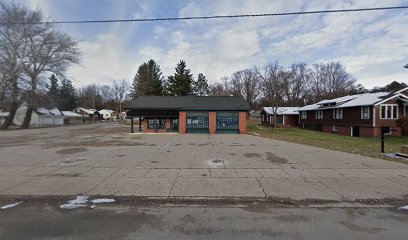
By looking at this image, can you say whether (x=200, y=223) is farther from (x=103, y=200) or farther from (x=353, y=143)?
(x=353, y=143)

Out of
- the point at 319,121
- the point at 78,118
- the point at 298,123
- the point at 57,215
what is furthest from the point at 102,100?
the point at 57,215

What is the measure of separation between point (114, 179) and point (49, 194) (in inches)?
68.5

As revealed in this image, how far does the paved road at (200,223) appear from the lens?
383 centimetres

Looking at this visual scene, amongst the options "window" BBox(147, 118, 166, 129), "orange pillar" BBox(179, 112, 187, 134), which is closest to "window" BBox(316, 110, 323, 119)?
"orange pillar" BBox(179, 112, 187, 134)

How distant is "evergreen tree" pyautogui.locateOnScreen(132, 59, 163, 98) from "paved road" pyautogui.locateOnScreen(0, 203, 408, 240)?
5538 centimetres

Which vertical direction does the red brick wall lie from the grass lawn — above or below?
above

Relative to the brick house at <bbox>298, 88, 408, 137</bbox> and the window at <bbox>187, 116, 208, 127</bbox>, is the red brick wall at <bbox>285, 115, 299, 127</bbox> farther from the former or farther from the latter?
the window at <bbox>187, 116, 208, 127</bbox>

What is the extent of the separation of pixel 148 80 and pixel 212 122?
3769cm

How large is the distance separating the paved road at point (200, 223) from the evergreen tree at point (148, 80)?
5538 cm

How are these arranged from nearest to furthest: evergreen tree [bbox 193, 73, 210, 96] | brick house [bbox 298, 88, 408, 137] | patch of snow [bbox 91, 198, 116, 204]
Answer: patch of snow [bbox 91, 198, 116, 204], brick house [bbox 298, 88, 408, 137], evergreen tree [bbox 193, 73, 210, 96]

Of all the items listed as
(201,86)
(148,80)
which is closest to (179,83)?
(148,80)

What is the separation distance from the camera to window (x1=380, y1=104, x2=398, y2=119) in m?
26.5

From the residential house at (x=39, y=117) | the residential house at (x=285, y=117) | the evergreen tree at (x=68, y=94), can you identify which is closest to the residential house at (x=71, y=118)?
the residential house at (x=39, y=117)

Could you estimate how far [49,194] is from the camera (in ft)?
19.5
